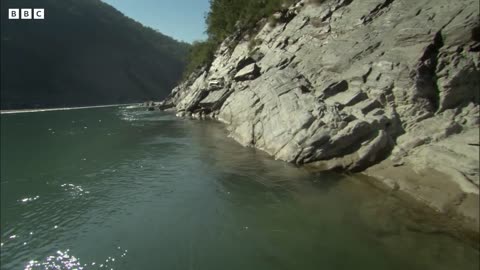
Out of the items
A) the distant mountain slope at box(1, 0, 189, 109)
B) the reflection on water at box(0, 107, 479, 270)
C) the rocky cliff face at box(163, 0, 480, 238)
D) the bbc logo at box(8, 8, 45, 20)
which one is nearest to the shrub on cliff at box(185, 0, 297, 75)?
the rocky cliff face at box(163, 0, 480, 238)

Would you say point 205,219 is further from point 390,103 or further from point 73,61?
point 73,61

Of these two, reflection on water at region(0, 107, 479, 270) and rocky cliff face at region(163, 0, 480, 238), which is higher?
rocky cliff face at region(163, 0, 480, 238)

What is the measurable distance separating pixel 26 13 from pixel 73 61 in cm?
2786

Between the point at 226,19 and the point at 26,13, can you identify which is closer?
the point at 226,19

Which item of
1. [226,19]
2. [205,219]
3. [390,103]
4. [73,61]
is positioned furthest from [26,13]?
[205,219]

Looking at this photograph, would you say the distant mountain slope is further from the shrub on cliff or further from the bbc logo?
the shrub on cliff

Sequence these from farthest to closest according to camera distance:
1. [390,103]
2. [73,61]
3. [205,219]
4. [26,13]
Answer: [26,13] < [73,61] < [390,103] < [205,219]

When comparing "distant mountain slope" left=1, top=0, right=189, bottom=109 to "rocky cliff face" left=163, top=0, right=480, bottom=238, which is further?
"distant mountain slope" left=1, top=0, right=189, bottom=109

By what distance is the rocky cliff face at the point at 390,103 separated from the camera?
14.5 metres

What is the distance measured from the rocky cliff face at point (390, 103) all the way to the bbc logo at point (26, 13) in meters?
119

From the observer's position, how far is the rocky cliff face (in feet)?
47.4

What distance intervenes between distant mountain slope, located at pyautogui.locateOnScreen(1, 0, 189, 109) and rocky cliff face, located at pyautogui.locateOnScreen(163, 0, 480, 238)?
280ft

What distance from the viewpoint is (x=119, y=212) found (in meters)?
14.6

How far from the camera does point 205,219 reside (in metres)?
13.8
